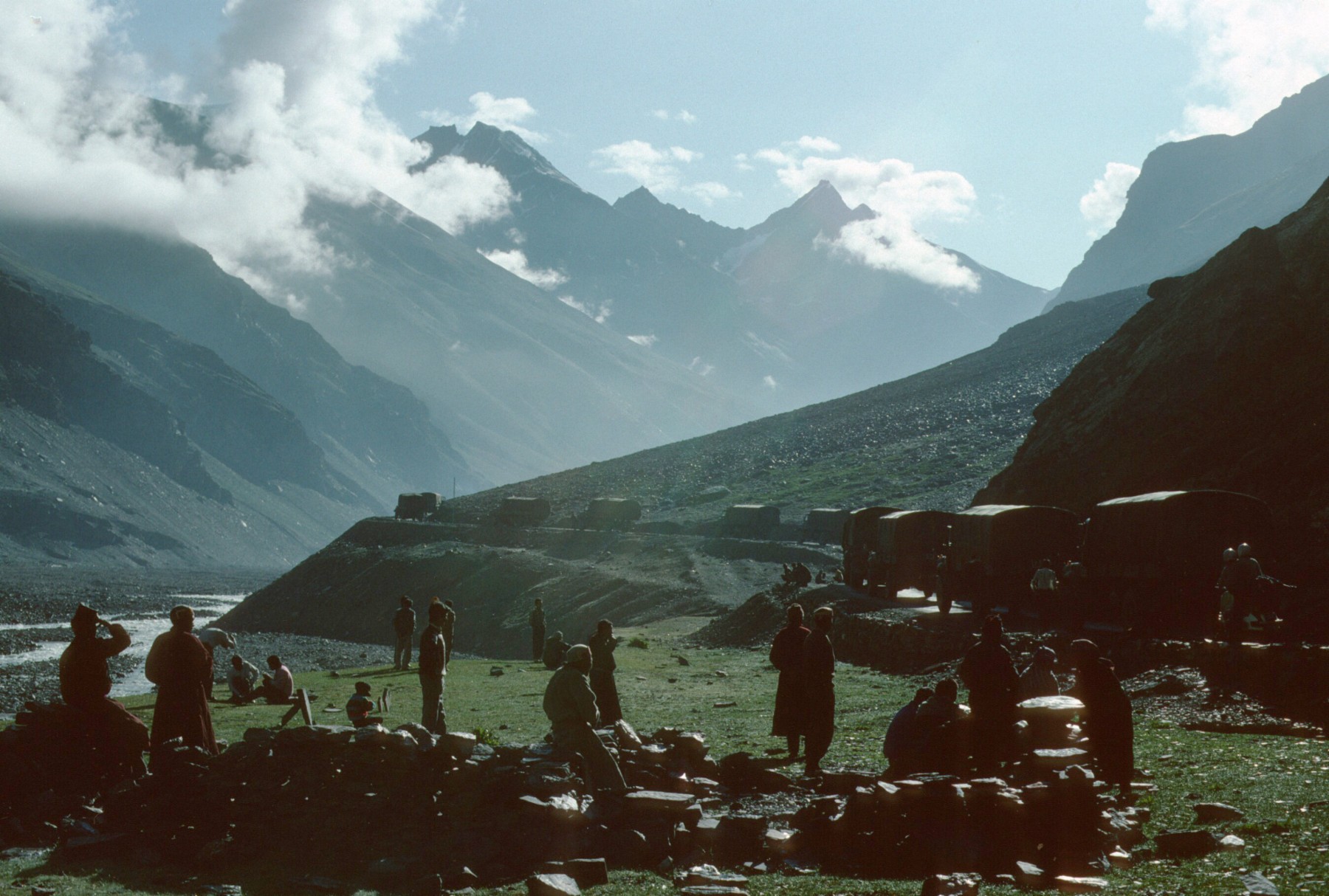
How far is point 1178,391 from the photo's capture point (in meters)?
57.7

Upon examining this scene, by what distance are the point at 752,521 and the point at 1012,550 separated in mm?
68583

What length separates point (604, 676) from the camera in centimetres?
1964

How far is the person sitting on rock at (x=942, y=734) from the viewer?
14.9m

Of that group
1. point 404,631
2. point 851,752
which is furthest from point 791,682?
point 404,631

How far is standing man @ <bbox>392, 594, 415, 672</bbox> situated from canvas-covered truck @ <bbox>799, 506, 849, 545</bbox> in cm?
6642

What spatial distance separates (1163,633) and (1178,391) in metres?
32.8

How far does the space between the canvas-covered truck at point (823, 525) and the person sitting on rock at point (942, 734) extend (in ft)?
277


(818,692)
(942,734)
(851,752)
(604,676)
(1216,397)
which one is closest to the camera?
(942,734)

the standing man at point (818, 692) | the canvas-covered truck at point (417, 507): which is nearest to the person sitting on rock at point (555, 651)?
the standing man at point (818, 692)

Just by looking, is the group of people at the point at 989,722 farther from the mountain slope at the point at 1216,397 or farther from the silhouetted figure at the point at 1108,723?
the mountain slope at the point at 1216,397

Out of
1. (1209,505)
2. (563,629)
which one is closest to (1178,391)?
(1209,505)

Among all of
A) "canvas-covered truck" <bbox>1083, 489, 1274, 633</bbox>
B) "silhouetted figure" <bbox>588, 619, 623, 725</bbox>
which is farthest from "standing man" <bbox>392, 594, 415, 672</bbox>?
"canvas-covered truck" <bbox>1083, 489, 1274, 633</bbox>

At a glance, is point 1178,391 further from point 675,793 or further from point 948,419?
point 948,419

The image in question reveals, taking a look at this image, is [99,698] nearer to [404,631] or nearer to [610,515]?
[404,631]
